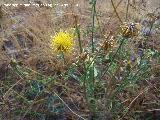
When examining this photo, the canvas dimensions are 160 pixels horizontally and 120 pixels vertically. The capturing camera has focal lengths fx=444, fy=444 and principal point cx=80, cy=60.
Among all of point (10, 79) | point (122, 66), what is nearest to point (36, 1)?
point (10, 79)

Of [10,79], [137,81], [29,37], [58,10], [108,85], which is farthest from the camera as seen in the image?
[58,10]

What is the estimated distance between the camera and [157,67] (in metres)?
3.10

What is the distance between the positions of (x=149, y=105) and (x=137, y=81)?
0.66 ft

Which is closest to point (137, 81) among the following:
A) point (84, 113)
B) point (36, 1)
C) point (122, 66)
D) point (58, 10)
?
point (122, 66)

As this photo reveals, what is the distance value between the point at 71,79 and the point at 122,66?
0.39 metres

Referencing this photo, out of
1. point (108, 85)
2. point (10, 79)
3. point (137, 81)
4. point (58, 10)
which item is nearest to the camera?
point (108, 85)

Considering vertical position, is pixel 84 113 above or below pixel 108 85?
below

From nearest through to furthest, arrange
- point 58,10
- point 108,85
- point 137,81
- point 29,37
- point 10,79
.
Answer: point 108,85 → point 137,81 → point 10,79 → point 29,37 → point 58,10

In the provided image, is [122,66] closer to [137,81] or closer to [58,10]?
[137,81]

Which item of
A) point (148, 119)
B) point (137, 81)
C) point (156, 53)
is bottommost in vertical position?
point (148, 119)

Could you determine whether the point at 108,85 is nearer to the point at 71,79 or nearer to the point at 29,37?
the point at 71,79

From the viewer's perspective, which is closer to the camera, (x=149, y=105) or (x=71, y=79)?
(x=149, y=105)

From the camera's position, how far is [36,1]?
4.26 metres

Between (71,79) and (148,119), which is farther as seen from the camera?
(71,79)
